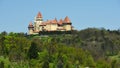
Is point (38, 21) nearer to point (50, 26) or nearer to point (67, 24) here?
point (50, 26)

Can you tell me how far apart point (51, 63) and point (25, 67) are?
22.6ft

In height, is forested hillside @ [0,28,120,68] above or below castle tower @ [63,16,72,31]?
below

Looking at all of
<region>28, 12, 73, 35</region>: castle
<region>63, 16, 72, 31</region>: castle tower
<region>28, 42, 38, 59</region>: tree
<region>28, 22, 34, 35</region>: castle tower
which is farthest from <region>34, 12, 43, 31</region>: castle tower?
<region>28, 42, 38, 59</region>: tree

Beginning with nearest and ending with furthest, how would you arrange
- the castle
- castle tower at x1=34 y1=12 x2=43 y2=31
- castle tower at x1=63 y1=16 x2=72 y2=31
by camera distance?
the castle, castle tower at x1=63 y1=16 x2=72 y2=31, castle tower at x1=34 y1=12 x2=43 y2=31

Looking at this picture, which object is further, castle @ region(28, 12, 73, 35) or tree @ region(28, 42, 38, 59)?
castle @ region(28, 12, 73, 35)

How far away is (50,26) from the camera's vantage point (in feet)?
515

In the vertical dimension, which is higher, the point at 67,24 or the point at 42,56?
the point at 67,24

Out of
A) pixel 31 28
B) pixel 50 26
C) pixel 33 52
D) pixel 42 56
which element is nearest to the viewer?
pixel 42 56

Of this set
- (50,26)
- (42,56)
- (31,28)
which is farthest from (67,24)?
(42,56)

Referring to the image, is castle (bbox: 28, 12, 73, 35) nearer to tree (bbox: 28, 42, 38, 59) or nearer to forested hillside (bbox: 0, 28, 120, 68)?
forested hillside (bbox: 0, 28, 120, 68)

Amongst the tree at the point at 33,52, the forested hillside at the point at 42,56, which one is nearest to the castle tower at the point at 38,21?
the forested hillside at the point at 42,56

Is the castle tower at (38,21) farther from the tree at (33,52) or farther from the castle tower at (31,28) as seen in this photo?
the tree at (33,52)

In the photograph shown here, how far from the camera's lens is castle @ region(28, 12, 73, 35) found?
15675 cm

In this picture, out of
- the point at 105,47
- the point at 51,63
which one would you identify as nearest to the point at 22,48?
the point at 51,63
